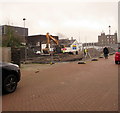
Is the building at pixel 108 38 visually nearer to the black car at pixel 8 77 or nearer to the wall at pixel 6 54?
the wall at pixel 6 54

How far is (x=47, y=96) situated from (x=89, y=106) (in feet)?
5.13

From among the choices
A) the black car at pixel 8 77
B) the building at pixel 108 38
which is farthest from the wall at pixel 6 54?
the building at pixel 108 38

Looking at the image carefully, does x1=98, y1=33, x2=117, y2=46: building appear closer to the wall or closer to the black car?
the wall

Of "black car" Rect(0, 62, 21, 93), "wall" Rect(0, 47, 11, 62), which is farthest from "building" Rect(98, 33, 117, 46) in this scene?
"black car" Rect(0, 62, 21, 93)

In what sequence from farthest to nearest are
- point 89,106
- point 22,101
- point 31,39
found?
point 31,39 < point 22,101 < point 89,106

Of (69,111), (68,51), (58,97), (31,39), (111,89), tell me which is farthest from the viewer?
(31,39)

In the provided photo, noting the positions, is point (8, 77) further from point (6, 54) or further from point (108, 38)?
point (108, 38)

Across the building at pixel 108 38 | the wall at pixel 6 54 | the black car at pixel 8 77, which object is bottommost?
the black car at pixel 8 77

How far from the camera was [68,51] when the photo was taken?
1334 inches

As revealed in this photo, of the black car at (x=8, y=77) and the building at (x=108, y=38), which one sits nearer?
the black car at (x=8, y=77)

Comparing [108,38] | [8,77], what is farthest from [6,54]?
[108,38]

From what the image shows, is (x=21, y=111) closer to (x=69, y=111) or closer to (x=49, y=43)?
(x=69, y=111)

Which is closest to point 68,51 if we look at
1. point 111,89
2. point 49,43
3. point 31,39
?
point 49,43

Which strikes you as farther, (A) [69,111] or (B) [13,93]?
(B) [13,93]
